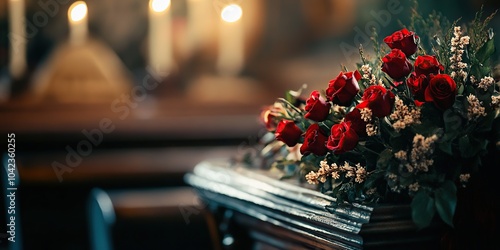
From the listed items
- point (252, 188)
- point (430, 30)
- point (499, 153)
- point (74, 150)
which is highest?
point (74, 150)

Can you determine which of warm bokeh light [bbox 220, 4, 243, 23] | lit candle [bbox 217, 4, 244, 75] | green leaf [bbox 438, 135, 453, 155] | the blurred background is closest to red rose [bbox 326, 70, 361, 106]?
green leaf [bbox 438, 135, 453, 155]

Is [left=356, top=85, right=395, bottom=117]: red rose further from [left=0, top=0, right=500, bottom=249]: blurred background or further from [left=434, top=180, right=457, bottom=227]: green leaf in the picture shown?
[left=0, top=0, right=500, bottom=249]: blurred background

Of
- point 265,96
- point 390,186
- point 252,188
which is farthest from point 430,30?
point 265,96

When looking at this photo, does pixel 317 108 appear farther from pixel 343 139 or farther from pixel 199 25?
pixel 199 25

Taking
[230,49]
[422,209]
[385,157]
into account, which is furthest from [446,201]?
[230,49]

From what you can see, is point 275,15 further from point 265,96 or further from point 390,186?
point 390,186
